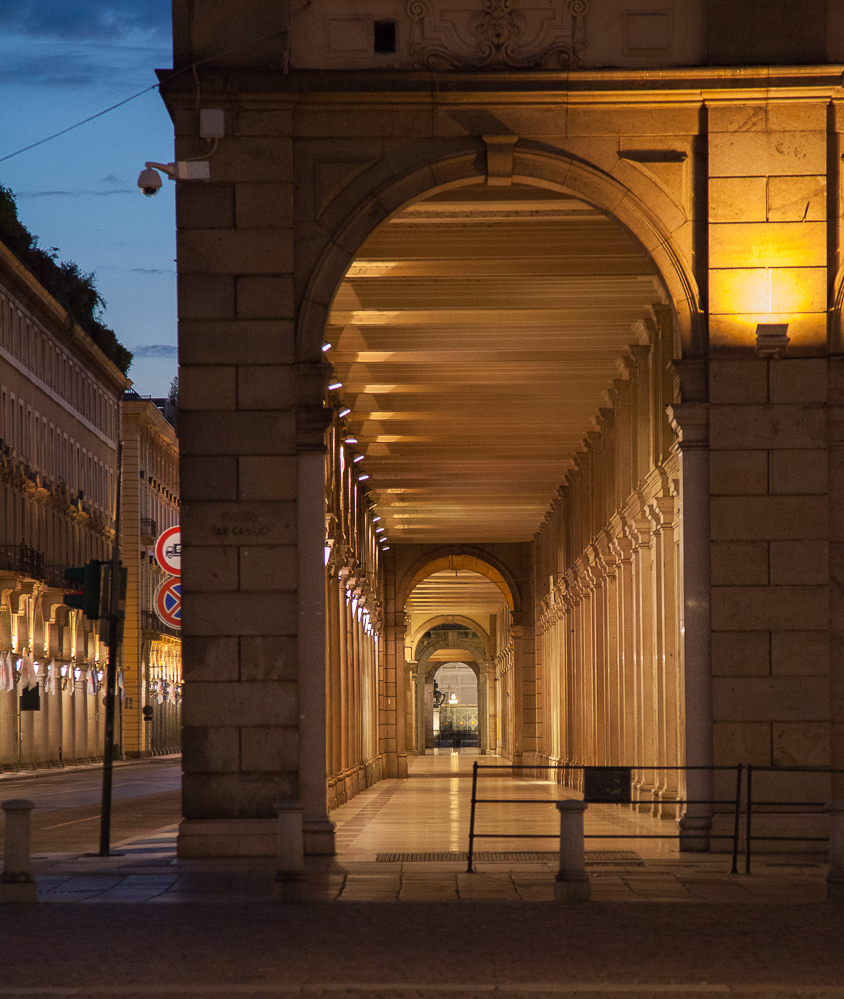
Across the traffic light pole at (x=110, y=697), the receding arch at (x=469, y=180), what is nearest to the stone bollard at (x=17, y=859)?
the traffic light pole at (x=110, y=697)

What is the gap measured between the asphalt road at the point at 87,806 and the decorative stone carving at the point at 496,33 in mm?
9360

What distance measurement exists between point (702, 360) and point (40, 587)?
44.6 meters

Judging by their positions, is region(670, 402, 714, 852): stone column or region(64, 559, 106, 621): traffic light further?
region(64, 559, 106, 621): traffic light

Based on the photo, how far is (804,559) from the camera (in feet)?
57.7

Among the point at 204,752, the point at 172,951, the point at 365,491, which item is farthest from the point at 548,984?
the point at 365,491

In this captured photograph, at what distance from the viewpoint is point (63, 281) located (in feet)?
217

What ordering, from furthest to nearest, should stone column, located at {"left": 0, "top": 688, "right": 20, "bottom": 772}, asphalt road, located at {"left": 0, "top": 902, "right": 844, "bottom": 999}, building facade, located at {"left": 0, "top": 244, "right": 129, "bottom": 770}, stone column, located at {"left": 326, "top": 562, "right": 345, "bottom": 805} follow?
building facade, located at {"left": 0, "top": 244, "right": 129, "bottom": 770} < stone column, located at {"left": 0, "top": 688, "right": 20, "bottom": 772} < stone column, located at {"left": 326, "top": 562, "right": 345, "bottom": 805} < asphalt road, located at {"left": 0, "top": 902, "right": 844, "bottom": 999}

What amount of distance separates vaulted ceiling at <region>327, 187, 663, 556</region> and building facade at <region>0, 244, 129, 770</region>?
19933mm

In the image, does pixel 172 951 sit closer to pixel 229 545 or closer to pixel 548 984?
pixel 548 984

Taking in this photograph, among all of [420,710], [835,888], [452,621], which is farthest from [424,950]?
[420,710]

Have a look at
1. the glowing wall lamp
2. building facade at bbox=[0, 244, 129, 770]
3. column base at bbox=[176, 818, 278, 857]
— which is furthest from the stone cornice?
building facade at bbox=[0, 244, 129, 770]

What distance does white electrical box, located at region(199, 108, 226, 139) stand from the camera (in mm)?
17641

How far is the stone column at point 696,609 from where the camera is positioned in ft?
57.2

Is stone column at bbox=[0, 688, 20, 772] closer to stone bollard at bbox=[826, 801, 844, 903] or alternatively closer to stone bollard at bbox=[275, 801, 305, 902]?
stone bollard at bbox=[275, 801, 305, 902]
